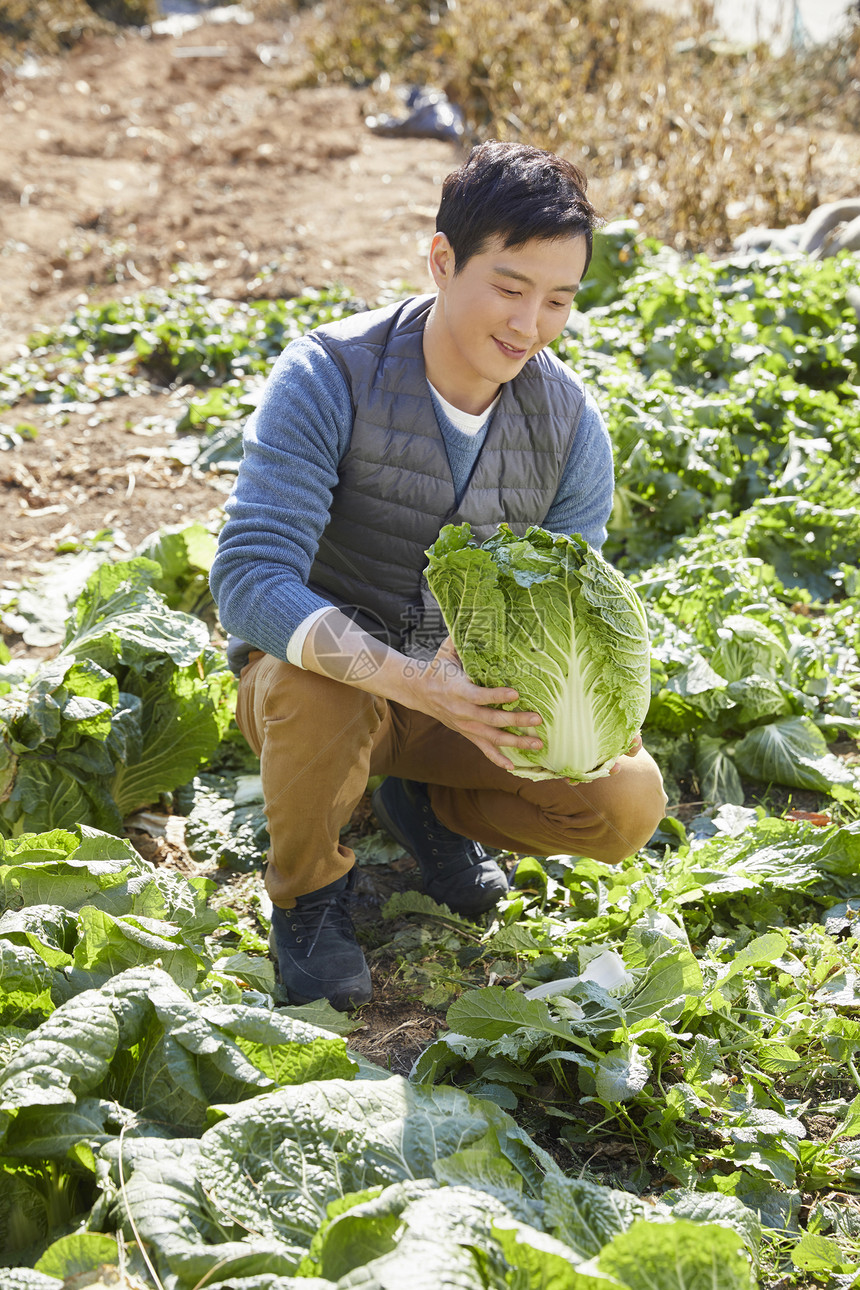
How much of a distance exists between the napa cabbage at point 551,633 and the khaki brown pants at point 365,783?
12.0 inches

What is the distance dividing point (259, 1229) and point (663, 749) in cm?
236

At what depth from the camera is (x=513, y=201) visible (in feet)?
8.63

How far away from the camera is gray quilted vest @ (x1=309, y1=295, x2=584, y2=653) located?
292cm

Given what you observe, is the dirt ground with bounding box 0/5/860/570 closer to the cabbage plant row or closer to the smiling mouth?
the cabbage plant row

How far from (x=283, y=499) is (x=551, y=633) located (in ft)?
2.60

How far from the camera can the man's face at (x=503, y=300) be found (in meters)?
2.67

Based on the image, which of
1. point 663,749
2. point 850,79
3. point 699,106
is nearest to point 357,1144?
point 663,749

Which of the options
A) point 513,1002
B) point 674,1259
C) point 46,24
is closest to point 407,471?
point 513,1002

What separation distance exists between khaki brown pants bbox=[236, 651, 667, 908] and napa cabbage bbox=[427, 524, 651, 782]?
31 cm

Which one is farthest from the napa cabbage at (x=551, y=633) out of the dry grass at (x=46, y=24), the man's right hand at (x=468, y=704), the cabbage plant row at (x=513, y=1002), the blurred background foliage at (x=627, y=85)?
the dry grass at (x=46, y=24)

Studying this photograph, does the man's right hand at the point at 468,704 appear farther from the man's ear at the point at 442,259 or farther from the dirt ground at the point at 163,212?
the dirt ground at the point at 163,212

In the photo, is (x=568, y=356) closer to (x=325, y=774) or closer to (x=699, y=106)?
(x=325, y=774)

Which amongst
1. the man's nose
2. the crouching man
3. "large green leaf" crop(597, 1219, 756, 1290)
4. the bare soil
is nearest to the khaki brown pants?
the crouching man

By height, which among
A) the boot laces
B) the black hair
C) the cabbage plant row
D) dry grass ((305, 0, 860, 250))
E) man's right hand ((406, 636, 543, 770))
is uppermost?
dry grass ((305, 0, 860, 250))
